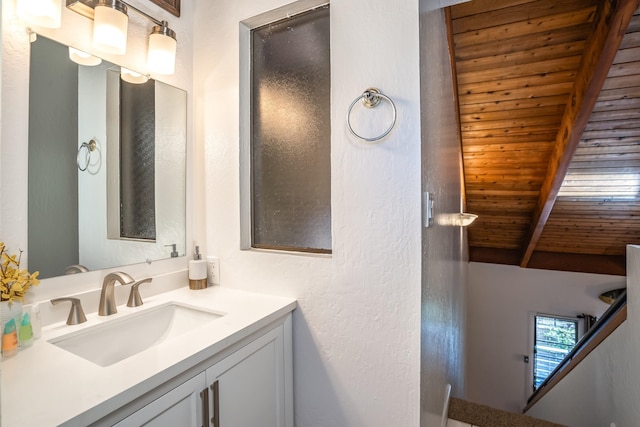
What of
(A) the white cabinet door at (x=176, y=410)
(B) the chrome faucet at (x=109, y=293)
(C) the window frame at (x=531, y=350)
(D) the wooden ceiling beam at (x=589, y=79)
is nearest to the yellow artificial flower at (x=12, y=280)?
(B) the chrome faucet at (x=109, y=293)

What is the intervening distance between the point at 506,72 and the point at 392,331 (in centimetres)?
208

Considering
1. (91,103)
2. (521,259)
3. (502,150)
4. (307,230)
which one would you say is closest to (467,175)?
(502,150)

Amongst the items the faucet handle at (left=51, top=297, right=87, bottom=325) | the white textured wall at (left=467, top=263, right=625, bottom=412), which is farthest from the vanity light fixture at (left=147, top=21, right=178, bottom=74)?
the white textured wall at (left=467, top=263, right=625, bottom=412)

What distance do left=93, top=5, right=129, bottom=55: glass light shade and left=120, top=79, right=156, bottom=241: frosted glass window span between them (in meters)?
0.15

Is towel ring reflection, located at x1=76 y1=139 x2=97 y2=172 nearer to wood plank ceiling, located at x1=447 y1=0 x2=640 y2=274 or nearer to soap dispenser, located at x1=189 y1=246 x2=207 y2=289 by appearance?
soap dispenser, located at x1=189 y1=246 x2=207 y2=289

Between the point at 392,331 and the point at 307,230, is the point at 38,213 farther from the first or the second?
the point at 392,331

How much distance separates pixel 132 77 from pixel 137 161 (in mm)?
350

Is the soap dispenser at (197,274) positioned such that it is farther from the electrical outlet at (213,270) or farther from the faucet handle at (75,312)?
the faucet handle at (75,312)

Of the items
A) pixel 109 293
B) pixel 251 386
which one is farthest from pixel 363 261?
pixel 109 293

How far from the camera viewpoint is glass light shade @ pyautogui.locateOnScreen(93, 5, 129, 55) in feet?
3.75

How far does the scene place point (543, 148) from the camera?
2730 millimetres

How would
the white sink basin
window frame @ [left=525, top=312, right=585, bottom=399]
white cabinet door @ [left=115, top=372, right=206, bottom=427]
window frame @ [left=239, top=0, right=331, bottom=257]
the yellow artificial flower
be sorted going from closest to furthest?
1. white cabinet door @ [left=115, top=372, right=206, bottom=427]
2. the yellow artificial flower
3. the white sink basin
4. window frame @ [left=239, top=0, right=331, bottom=257]
5. window frame @ [left=525, top=312, right=585, bottom=399]

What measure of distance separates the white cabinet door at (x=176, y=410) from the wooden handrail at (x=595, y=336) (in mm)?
2452

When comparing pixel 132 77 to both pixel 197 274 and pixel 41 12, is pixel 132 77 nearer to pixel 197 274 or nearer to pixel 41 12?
pixel 41 12
